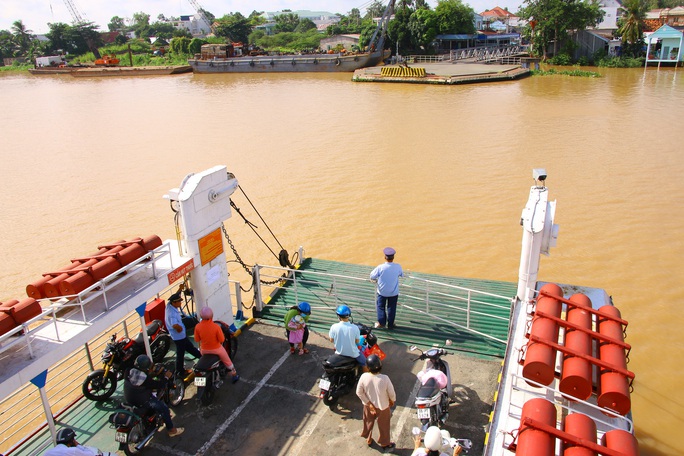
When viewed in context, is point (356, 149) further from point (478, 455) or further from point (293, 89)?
point (293, 89)

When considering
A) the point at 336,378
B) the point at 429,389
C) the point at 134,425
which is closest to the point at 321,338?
the point at 336,378

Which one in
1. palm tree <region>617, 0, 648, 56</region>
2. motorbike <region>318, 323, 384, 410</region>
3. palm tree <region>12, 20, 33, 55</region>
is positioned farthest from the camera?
palm tree <region>12, 20, 33, 55</region>

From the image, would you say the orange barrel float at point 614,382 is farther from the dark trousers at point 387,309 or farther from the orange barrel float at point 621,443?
the dark trousers at point 387,309

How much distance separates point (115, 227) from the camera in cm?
1541

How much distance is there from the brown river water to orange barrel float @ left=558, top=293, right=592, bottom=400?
11.0ft

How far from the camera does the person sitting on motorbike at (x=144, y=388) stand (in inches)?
223

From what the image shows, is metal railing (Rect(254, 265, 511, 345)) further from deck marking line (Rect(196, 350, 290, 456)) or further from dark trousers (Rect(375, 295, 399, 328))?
deck marking line (Rect(196, 350, 290, 456))

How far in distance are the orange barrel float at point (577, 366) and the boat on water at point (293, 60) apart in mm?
52399

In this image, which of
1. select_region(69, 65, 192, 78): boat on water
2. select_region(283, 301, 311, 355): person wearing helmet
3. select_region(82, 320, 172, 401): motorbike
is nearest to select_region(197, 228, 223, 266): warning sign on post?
select_region(82, 320, 172, 401): motorbike

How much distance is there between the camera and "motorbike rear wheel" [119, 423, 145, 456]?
561 cm

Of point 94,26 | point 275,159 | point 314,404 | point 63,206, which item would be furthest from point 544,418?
point 94,26

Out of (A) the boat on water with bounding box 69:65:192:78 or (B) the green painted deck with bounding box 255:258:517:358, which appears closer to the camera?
(B) the green painted deck with bounding box 255:258:517:358

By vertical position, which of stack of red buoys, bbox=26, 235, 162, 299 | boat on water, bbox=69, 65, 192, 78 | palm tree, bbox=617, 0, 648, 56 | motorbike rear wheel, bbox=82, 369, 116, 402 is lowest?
motorbike rear wheel, bbox=82, 369, 116, 402

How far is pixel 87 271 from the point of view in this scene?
6.21 metres
